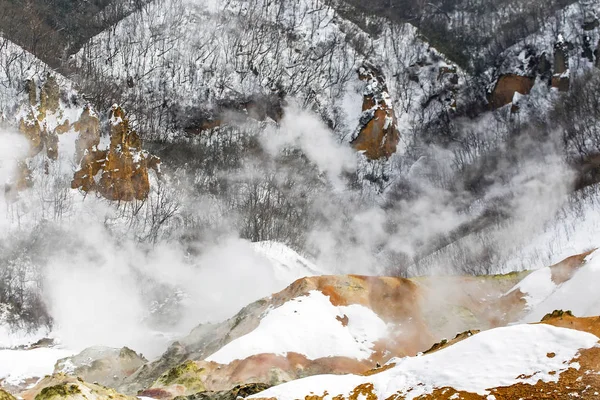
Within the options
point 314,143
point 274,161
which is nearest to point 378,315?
point 274,161

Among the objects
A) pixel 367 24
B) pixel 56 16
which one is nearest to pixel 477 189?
pixel 367 24

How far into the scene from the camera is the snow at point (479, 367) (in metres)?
9.30

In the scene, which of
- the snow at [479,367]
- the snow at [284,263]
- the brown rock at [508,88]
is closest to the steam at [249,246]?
the snow at [284,263]

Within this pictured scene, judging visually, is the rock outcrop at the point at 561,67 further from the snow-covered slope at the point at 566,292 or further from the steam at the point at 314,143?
the snow-covered slope at the point at 566,292

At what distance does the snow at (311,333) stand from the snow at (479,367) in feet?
25.6

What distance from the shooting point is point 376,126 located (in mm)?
63406

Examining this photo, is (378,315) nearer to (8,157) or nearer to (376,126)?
(8,157)

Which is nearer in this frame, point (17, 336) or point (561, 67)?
point (17, 336)

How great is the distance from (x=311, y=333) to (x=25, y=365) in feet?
49.4

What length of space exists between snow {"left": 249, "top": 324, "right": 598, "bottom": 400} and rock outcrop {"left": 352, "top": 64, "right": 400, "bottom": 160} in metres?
53.7

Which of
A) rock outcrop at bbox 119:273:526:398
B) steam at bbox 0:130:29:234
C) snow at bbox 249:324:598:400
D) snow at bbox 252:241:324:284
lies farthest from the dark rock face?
steam at bbox 0:130:29:234

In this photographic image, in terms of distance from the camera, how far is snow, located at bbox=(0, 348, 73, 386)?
23719mm

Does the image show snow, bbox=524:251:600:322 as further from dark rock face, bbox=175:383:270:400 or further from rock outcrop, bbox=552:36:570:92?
rock outcrop, bbox=552:36:570:92

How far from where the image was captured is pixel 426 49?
6950 cm
